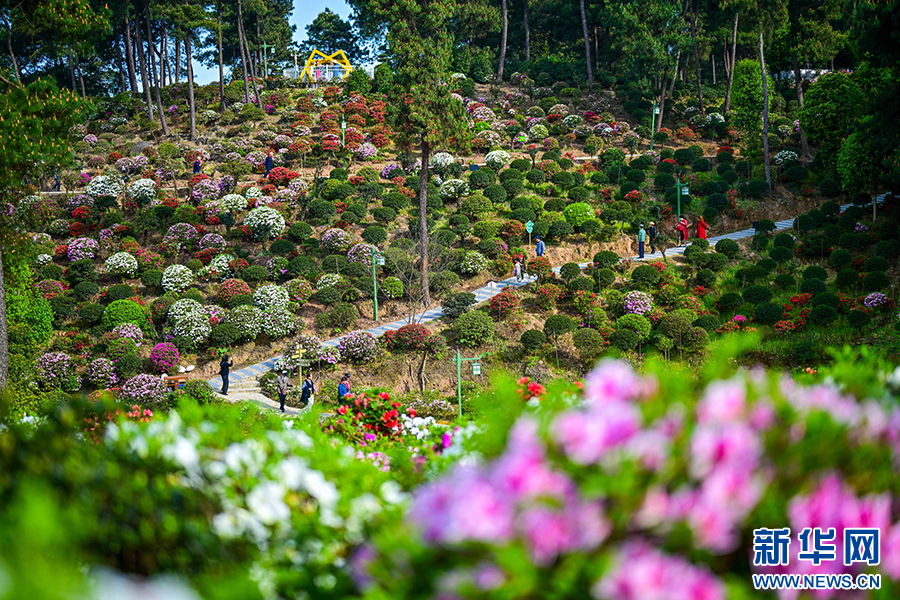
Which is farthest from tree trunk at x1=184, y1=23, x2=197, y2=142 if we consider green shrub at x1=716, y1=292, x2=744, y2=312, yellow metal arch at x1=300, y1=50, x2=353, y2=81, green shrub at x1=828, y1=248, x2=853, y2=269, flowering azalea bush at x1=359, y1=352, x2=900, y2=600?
flowering azalea bush at x1=359, y1=352, x2=900, y2=600

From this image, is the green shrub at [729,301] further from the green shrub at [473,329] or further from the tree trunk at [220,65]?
the tree trunk at [220,65]

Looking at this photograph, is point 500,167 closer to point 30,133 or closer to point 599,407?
point 30,133

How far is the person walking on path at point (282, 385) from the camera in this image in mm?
16344

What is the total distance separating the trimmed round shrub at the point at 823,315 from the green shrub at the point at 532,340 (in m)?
7.64

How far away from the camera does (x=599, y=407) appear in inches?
79.5

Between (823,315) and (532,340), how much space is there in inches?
322

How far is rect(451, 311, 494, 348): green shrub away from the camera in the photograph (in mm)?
19172

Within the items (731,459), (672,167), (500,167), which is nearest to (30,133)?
(731,459)

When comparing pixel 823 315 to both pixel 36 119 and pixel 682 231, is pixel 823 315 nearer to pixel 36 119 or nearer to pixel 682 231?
pixel 682 231

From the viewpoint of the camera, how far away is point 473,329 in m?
19.2

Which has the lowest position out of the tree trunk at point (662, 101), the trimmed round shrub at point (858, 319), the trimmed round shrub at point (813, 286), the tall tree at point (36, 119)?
the trimmed round shrub at point (858, 319)

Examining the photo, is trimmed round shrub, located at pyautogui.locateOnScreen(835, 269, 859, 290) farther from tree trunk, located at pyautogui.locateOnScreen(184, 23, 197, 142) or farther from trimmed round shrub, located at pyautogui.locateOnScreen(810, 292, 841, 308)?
tree trunk, located at pyautogui.locateOnScreen(184, 23, 197, 142)

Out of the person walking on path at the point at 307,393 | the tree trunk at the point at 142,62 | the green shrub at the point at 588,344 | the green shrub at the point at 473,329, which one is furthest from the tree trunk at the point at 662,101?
the tree trunk at the point at 142,62

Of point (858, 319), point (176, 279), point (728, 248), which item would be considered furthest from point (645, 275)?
point (176, 279)
